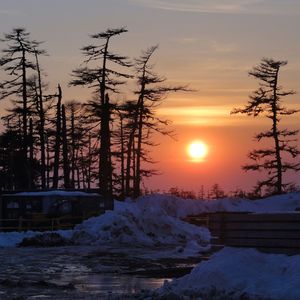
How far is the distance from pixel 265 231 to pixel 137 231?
23549mm

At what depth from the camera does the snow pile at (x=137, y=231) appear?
3706 cm

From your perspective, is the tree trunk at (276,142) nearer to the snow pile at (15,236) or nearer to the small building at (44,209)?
the small building at (44,209)

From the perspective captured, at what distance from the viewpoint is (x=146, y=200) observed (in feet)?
186

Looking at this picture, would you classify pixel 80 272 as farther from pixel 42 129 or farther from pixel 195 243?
pixel 42 129

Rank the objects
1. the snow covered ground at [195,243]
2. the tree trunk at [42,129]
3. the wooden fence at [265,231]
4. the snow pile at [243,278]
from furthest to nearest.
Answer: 1. the tree trunk at [42,129]
2. the wooden fence at [265,231]
3. the snow covered ground at [195,243]
4. the snow pile at [243,278]

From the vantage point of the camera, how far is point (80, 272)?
21.9m

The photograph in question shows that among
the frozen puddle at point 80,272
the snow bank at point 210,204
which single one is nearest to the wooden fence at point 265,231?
the frozen puddle at point 80,272

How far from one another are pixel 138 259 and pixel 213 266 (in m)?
13.1

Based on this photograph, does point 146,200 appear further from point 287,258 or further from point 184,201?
point 287,258

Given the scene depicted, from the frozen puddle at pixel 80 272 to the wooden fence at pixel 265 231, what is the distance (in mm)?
2309

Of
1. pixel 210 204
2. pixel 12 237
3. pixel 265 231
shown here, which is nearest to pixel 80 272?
pixel 265 231

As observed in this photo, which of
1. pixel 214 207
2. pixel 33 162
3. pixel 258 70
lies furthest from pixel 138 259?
pixel 33 162

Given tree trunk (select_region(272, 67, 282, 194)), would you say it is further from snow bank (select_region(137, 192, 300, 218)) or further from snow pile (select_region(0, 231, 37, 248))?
snow pile (select_region(0, 231, 37, 248))

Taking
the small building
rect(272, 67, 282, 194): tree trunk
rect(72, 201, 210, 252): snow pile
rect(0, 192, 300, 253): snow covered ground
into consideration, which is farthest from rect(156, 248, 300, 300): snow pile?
rect(272, 67, 282, 194): tree trunk
